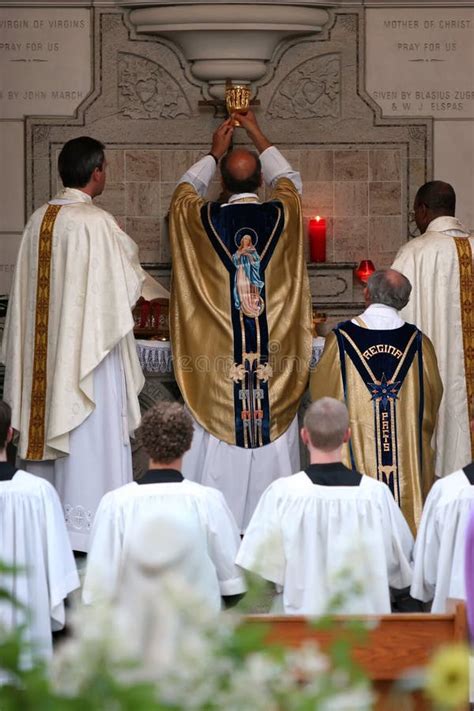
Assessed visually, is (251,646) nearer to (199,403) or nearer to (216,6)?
(199,403)

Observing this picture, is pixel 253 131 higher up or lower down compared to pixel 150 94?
lower down

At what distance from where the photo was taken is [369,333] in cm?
678

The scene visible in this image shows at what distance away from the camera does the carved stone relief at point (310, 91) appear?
959 centimetres

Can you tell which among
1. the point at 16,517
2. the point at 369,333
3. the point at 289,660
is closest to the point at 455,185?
the point at 369,333

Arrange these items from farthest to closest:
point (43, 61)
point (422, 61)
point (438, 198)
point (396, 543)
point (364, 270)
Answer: point (422, 61)
point (43, 61)
point (364, 270)
point (438, 198)
point (396, 543)

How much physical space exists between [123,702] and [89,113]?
8257 millimetres

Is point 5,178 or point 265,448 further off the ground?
point 5,178

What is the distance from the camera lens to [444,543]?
4.87m

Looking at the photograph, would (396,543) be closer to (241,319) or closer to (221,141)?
(241,319)

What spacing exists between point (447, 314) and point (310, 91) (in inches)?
96.4

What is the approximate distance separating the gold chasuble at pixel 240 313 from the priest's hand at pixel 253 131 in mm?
408

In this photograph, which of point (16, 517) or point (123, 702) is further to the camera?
point (16, 517)

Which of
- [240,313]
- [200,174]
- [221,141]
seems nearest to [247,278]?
[240,313]

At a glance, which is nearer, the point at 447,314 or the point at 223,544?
the point at 223,544
